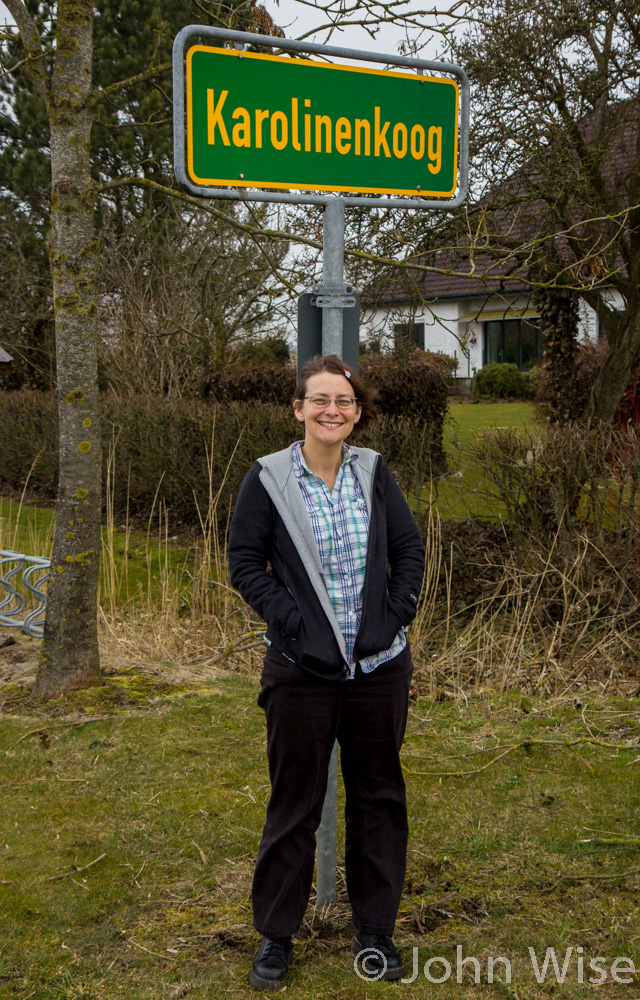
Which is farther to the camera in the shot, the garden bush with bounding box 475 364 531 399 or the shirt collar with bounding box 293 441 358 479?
the garden bush with bounding box 475 364 531 399

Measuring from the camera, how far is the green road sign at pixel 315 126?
2.69 m

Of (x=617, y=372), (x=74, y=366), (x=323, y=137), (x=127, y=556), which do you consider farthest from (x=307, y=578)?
(x=617, y=372)

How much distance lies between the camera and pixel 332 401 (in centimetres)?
270

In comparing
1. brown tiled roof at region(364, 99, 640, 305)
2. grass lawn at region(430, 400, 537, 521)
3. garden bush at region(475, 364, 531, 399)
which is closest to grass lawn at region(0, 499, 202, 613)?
grass lawn at region(430, 400, 537, 521)

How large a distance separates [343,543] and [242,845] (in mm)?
1517

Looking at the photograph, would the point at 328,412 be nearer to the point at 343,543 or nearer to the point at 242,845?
the point at 343,543

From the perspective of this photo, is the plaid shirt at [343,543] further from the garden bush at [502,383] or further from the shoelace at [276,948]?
the garden bush at [502,383]

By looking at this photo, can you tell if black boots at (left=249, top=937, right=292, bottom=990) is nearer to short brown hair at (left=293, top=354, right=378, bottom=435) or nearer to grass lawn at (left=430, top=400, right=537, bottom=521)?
short brown hair at (left=293, top=354, right=378, bottom=435)

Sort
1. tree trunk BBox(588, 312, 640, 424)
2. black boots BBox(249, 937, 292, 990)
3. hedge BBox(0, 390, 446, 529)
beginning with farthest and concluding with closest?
tree trunk BBox(588, 312, 640, 424), hedge BBox(0, 390, 446, 529), black boots BBox(249, 937, 292, 990)

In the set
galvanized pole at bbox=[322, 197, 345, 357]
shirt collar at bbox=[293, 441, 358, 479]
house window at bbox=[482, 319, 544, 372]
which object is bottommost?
shirt collar at bbox=[293, 441, 358, 479]

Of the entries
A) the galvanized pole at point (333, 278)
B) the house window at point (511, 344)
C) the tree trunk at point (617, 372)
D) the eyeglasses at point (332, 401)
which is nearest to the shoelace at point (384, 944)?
the eyeglasses at point (332, 401)

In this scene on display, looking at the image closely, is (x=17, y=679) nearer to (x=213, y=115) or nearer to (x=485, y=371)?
(x=213, y=115)

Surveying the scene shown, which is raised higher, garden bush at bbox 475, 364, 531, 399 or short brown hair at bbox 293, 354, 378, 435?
garden bush at bbox 475, 364, 531, 399

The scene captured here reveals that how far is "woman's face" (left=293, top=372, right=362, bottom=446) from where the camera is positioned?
270cm
